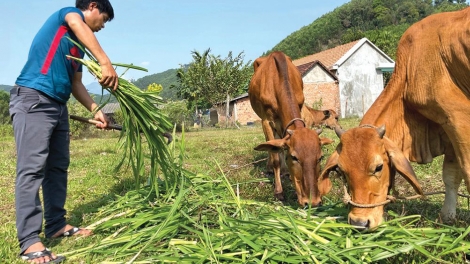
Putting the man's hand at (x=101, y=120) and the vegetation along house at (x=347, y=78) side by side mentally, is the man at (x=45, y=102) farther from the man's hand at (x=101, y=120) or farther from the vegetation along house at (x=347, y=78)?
the vegetation along house at (x=347, y=78)

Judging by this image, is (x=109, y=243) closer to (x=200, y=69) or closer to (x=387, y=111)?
(x=387, y=111)

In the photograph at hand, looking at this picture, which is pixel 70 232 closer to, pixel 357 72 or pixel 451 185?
pixel 451 185

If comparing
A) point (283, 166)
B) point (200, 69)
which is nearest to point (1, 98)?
point (200, 69)

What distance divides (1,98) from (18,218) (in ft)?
183

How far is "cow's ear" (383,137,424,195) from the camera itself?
9.80 feet

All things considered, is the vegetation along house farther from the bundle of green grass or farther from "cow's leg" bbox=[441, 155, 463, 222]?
the bundle of green grass

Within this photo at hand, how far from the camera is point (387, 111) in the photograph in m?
3.55

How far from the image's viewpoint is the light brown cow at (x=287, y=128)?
403 centimetres

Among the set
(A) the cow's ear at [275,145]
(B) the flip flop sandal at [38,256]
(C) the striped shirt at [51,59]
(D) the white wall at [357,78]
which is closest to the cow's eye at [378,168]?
(A) the cow's ear at [275,145]

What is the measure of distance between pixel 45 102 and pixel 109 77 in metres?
0.54

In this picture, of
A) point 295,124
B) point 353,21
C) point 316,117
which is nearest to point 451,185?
point 295,124

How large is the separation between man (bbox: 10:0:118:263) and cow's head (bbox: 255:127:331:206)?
1.91 meters

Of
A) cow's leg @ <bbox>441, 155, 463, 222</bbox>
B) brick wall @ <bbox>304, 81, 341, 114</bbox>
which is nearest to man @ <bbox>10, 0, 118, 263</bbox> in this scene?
cow's leg @ <bbox>441, 155, 463, 222</bbox>

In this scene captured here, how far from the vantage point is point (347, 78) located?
28.3 m
